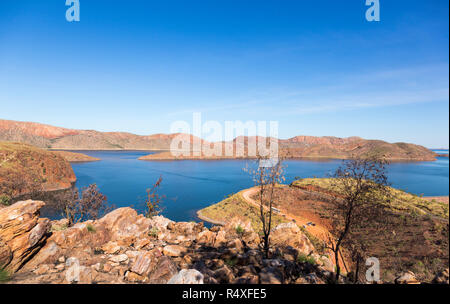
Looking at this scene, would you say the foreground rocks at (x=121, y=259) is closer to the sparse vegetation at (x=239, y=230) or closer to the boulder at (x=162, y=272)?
the boulder at (x=162, y=272)

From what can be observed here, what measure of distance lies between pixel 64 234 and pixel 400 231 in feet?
116

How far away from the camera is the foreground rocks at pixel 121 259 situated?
21.7ft

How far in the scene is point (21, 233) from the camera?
790cm

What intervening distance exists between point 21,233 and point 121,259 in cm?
407

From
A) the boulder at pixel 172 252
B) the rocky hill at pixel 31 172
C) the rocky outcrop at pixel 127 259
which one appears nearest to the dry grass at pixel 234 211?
the rocky outcrop at pixel 127 259

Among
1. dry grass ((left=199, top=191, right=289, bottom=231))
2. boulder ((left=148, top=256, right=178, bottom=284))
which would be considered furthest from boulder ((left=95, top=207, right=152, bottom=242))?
dry grass ((left=199, top=191, right=289, bottom=231))

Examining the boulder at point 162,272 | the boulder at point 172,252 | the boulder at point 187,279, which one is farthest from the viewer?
the boulder at point 172,252

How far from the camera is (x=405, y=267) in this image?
63.0ft

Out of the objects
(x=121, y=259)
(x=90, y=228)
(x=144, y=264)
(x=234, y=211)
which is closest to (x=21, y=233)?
(x=90, y=228)

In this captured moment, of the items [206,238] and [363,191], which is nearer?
[363,191]

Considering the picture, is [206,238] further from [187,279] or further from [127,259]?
[187,279]

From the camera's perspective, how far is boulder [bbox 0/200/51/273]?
7172 mm

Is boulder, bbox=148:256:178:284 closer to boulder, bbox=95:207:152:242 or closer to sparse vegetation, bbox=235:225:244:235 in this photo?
boulder, bbox=95:207:152:242
